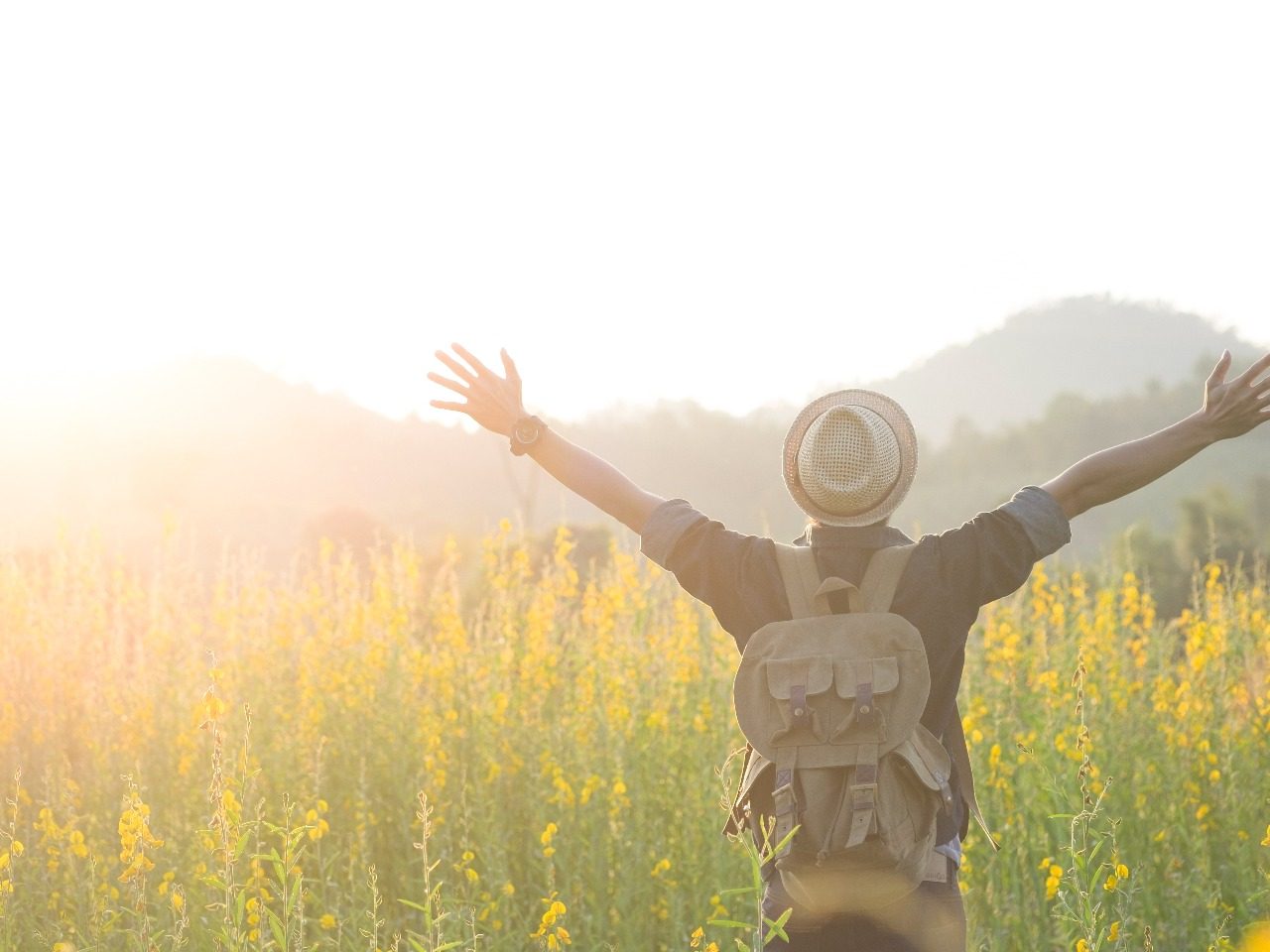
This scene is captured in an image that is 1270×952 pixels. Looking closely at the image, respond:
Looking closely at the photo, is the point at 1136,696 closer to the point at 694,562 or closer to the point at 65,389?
the point at 694,562

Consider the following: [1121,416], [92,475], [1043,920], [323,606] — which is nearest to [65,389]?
[92,475]

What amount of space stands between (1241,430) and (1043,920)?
2138 millimetres

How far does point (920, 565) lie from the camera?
9.73 feet

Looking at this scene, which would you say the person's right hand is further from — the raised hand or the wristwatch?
the raised hand

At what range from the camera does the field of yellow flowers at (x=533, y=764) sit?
15.3 feet

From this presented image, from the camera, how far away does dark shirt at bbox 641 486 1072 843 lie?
9.74 feet

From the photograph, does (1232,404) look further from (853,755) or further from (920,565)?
(853,755)

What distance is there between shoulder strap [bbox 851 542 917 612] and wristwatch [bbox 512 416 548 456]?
1.01 metres

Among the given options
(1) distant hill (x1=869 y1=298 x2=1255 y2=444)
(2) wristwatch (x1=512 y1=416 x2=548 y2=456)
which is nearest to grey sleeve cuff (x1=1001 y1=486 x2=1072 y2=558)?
(2) wristwatch (x1=512 y1=416 x2=548 y2=456)

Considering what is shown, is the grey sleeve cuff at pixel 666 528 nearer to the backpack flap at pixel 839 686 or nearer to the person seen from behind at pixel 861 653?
the person seen from behind at pixel 861 653

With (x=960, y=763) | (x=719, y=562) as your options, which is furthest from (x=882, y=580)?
(x=960, y=763)

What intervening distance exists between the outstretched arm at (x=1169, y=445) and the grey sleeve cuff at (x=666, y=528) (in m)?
0.81

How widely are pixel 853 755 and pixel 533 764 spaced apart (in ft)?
8.61

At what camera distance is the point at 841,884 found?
2.90m
